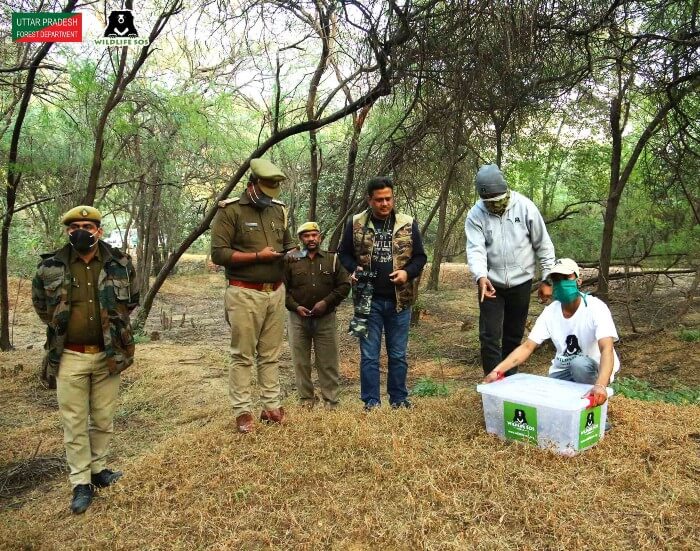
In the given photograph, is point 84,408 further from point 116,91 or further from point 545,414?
point 116,91

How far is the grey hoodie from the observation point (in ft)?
13.2

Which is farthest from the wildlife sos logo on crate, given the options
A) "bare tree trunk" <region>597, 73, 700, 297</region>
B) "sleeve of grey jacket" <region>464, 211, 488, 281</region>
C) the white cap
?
"bare tree trunk" <region>597, 73, 700, 297</region>

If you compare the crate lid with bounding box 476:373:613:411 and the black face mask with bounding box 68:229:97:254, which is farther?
the black face mask with bounding box 68:229:97:254

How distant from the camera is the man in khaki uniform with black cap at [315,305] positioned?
196 inches

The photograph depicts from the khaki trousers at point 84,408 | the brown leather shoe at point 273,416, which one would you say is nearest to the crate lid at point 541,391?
the brown leather shoe at point 273,416

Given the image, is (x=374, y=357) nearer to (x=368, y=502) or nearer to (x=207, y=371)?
(x=368, y=502)

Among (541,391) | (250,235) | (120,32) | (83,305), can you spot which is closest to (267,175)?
→ (250,235)

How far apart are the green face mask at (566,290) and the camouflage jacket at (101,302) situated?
116 inches

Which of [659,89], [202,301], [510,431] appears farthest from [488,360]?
[202,301]

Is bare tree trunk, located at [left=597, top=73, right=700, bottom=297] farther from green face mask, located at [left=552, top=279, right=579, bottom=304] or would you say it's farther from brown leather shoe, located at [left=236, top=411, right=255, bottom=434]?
brown leather shoe, located at [left=236, top=411, right=255, bottom=434]

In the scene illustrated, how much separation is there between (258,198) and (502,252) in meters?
1.90

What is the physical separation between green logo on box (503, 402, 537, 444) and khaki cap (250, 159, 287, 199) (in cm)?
225

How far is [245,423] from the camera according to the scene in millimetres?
3900

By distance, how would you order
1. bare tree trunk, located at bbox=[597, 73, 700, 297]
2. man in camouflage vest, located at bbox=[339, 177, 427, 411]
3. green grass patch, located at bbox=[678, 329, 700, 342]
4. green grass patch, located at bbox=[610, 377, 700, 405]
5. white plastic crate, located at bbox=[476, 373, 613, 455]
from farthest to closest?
green grass patch, located at bbox=[678, 329, 700, 342] → bare tree trunk, located at bbox=[597, 73, 700, 297] → green grass patch, located at bbox=[610, 377, 700, 405] → man in camouflage vest, located at bbox=[339, 177, 427, 411] → white plastic crate, located at bbox=[476, 373, 613, 455]
